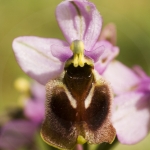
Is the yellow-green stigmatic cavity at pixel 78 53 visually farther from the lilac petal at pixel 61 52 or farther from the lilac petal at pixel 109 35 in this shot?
the lilac petal at pixel 109 35

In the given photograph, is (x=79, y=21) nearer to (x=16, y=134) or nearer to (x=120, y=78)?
(x=120, y=78)

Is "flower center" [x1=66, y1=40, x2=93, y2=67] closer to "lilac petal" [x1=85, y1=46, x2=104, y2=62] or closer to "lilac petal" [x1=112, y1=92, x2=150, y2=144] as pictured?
"lilac petal" [x1=85, y1=46, x2=104, y2=62]

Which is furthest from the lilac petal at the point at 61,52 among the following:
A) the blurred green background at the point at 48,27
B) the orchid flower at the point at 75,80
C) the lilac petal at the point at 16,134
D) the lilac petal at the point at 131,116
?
the blurred green background at the point at 48,27

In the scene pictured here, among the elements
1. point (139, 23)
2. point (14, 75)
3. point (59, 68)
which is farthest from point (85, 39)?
point (139, 23)

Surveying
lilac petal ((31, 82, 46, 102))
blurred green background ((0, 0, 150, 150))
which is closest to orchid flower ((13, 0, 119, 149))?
lilac petal ((31, 82, 46, 102))

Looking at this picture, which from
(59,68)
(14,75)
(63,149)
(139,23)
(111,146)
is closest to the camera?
(63,149)

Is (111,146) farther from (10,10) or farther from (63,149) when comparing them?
(10,10)
